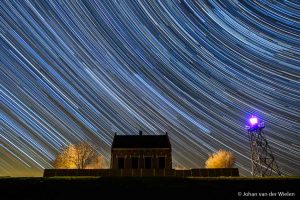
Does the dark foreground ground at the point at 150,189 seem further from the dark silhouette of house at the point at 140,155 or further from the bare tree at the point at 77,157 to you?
the bare tree at the point at 77,157

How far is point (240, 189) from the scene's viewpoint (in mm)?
21906

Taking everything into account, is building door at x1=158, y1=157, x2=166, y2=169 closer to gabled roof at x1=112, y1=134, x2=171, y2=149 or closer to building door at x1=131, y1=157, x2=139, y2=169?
gabled roof at x1=112, y1=134, x2=171, y2=149

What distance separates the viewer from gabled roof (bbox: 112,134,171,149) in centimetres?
4188

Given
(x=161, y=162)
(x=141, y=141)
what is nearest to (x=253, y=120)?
(x=161, y=162)

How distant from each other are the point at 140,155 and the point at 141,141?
3535mm

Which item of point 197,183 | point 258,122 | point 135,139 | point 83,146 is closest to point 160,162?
point 135,139

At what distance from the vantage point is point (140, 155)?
4050 centimetres

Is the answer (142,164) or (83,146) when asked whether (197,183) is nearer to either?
(142,164)

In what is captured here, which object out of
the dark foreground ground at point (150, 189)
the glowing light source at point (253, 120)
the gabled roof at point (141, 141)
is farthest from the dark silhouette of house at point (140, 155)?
the glowing light source at point (253, 120)

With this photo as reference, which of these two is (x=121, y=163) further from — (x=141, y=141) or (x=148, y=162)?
(x=141, y=141)

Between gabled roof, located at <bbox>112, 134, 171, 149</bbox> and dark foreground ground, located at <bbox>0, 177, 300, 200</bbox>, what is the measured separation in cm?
1737

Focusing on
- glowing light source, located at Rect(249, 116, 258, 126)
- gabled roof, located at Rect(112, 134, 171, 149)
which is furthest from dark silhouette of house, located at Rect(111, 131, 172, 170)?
glowing light source, located at Rect(249, 116, 258, 126)

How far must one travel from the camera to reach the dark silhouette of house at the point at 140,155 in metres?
39.9

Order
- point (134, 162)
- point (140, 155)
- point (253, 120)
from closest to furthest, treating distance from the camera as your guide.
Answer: point (134, 162) < point (140, 155) < point (253, 120)
